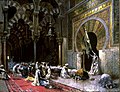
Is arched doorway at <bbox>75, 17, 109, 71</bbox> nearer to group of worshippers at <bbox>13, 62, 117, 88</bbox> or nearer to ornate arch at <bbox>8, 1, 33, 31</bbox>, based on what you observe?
group of worshippers at <bbox>13, 62, 117, 88</bbox>

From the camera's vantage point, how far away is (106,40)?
8500 millimetres

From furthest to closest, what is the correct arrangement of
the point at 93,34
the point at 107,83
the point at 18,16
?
1. the point at 18,16
2. the point at 93,34
3. the point at 107,83

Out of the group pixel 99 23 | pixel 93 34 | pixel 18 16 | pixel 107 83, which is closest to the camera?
pixel 107 83

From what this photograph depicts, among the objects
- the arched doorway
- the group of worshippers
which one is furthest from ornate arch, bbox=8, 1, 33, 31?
the arched doorway

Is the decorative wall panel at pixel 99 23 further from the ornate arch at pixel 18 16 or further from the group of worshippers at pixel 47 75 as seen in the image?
the ornate arch at pixel 18 16

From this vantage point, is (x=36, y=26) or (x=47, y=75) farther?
(x=36, y=26)

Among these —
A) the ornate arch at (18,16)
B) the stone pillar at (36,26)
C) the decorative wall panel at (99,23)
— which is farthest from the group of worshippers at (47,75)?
the ornate arch at (18,16)

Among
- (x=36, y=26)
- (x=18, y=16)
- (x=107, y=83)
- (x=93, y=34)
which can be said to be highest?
(x=18, y=16)

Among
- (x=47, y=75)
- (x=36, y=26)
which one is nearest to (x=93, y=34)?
(x=47, y=75)

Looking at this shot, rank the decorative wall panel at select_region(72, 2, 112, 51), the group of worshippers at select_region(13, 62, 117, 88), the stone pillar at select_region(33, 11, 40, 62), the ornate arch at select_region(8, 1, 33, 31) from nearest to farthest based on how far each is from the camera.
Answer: the group of worshippers at select_region(13, 62, 117, 88) → the decorative wall panel at select_region(72, 2, 112, 51) → the stone pillar at select_region(33, 11, 40, 62) → the ornate arch at select_region(8, 1, 33, 31)

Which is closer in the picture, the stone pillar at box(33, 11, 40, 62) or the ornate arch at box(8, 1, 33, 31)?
the stone pillar at box(33, 11, 40, 62)

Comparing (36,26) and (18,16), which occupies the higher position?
(18,16)

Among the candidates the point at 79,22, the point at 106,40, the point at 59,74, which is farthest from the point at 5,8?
the point at 106,40

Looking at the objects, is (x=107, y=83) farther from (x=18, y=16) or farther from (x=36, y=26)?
(x=18, y=16)
